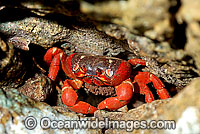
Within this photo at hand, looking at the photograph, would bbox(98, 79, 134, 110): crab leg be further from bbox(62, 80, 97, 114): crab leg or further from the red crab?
bbox(62, 80, 97, 114): crab leg

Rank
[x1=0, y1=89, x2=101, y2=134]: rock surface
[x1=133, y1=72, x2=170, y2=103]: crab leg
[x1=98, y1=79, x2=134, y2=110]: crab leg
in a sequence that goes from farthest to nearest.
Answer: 1. [x1=133, y1=72, x2=170, y2=103]: crab leg
2. [x1=98, y1=79, x2=134, y2=110]: crab leg
3. [x1=0, y1=89, x2=101, y2=134]: rock surface

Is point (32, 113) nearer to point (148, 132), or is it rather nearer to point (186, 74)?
point (148, 132)

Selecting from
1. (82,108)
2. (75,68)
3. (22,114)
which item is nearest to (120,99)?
(82,108)

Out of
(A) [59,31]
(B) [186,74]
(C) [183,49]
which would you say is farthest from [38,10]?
(B) [186,74]

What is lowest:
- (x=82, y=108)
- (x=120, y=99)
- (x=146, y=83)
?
(x=82, y=108)

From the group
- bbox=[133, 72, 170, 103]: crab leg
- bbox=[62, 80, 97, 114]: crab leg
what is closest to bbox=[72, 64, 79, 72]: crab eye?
bbox=[62, 80, 97, 114]: crab leg

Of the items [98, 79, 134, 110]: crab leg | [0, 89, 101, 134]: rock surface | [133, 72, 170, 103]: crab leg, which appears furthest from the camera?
[133, 72, 170, 103]: crab leg

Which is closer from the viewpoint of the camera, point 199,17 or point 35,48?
point 199,17

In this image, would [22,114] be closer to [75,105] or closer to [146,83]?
[75,105]

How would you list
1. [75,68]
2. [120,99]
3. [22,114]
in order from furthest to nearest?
1. [75,68]
2. [120,99]
3. [22,114]
